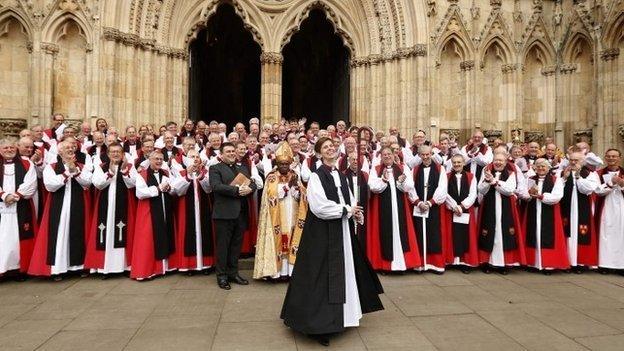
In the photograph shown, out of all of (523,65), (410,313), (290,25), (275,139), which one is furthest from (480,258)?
(290,25)

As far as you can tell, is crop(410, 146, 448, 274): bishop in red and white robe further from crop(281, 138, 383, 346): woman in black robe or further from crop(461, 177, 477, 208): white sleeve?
crop(281, 138, 383, 346): woman in black robe

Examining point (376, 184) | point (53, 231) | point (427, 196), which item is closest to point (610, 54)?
point (427, 196)

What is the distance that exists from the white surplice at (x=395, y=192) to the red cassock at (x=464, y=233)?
85 centimetres

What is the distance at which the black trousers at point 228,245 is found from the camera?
19.5ft

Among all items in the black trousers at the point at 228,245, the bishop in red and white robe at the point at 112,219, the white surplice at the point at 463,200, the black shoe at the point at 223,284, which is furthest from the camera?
the white surplice at the point at 463,200

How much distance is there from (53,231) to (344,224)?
471cm

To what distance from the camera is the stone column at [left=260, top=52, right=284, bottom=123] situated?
494 inches

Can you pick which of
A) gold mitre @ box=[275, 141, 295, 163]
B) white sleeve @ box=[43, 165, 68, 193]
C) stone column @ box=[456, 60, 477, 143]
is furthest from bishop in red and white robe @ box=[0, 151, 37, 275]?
stone column @ box=[456, 60, 477, 143]

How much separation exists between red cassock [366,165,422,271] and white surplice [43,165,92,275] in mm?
4518

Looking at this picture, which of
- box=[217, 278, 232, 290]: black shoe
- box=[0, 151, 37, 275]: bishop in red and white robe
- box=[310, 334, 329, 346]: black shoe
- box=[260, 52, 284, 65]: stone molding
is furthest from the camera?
box=[260, 52, 284, 65]: stone molding

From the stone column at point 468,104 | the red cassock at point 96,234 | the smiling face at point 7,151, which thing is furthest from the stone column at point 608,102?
the smiling face at point 7,151

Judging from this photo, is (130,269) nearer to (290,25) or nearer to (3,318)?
(3,318)

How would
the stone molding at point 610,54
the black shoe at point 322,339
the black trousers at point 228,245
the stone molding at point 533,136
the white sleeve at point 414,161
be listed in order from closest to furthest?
the black shoe at point 322,339
the black trousers at point 228,245
the white sleeve at point 414,161
the stone molding at point 610,54
the stone molding at point 533,136

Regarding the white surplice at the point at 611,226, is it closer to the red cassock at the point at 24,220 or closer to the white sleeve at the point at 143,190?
the white sleeve at the point at 143,190
